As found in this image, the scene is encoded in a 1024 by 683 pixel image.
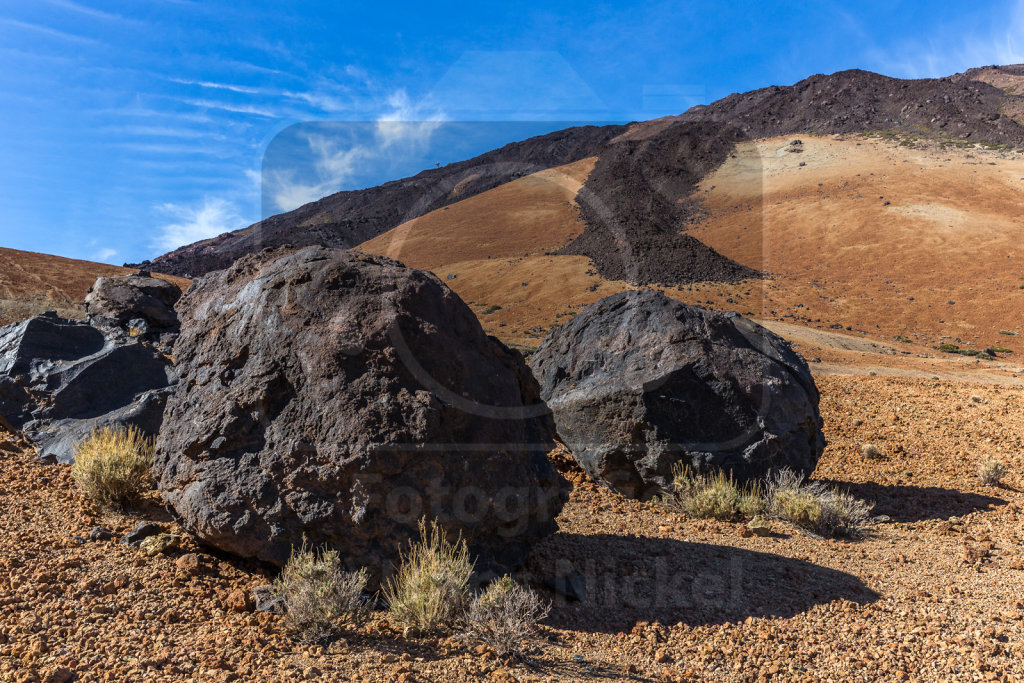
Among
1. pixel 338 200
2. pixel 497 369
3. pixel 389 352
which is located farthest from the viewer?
pixel 338 200

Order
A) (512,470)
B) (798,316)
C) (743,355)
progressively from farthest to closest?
(798,316), (743,355), (512,470)

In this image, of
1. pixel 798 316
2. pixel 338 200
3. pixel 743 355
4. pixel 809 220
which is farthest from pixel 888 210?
pixel 338 200

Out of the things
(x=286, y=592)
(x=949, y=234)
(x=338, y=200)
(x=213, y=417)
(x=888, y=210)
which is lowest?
(x=286, y=592)

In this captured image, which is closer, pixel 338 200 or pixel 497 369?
pixel 497 369

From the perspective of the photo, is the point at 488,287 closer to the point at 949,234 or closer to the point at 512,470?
the point at 949,234

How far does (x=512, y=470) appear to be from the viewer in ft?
14.4

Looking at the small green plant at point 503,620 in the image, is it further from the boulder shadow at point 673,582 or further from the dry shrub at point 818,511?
the dry shrub at point 818,511

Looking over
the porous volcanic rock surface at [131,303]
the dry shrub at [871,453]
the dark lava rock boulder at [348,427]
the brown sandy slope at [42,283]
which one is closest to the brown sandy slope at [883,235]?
the dry shrub at [871,453]

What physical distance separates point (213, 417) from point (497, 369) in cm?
204

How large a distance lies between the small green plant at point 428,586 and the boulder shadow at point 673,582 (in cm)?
73

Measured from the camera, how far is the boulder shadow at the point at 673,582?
4164 millimetres

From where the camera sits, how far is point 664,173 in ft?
212

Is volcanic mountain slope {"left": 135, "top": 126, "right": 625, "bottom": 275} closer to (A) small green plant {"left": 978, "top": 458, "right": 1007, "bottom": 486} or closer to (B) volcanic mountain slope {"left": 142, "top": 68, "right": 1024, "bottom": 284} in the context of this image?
(B) volcanic mountain slope {"left": 142, "top": 68, "right": 1024, "bottom": 284}

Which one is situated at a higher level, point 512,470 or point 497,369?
point 497,369
